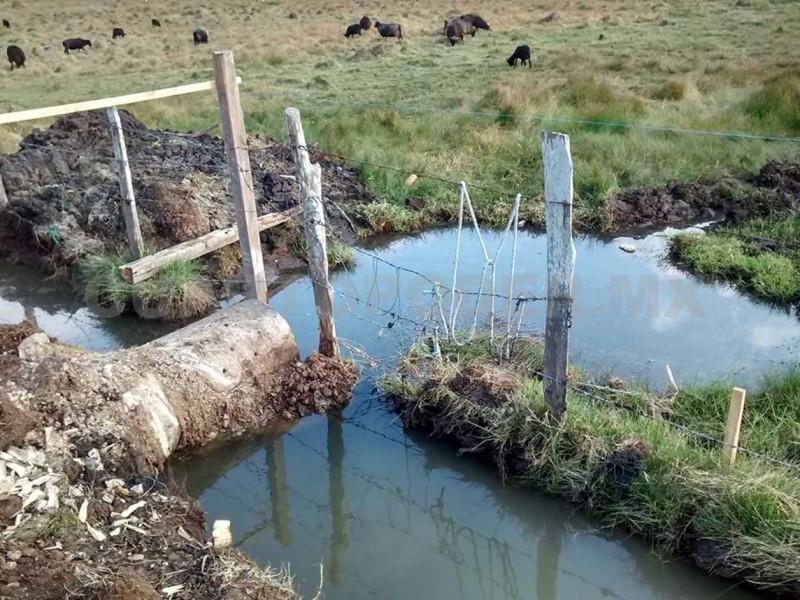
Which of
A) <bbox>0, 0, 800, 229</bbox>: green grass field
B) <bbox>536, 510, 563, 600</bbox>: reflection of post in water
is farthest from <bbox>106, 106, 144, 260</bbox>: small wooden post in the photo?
<bbox>536, 510, 563, 600</bbox>: reflection of post in water

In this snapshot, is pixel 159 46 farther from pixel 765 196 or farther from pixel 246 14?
pixel 765 196

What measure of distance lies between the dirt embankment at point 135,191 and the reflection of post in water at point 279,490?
10.2ft

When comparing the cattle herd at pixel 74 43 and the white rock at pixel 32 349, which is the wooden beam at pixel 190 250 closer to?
the white rock at pixel 32 349

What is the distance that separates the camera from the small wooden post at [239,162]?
558 centimetres

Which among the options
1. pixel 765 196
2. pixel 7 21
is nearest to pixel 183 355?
pixel 765 196

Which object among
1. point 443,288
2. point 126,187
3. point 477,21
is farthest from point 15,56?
point 443,288

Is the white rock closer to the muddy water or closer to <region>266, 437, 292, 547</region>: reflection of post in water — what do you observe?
the muddy water

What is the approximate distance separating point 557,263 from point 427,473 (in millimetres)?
1731

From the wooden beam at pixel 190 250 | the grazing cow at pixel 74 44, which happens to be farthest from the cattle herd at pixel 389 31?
the wooden beam at pixel 190 250

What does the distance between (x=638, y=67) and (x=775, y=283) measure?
10.5 meters

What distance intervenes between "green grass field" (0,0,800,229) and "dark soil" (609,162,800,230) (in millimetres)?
301

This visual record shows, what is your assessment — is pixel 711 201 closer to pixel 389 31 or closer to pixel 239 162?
pixel 239 162

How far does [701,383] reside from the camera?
5773 millimetres

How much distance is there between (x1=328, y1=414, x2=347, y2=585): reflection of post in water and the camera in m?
4.46
